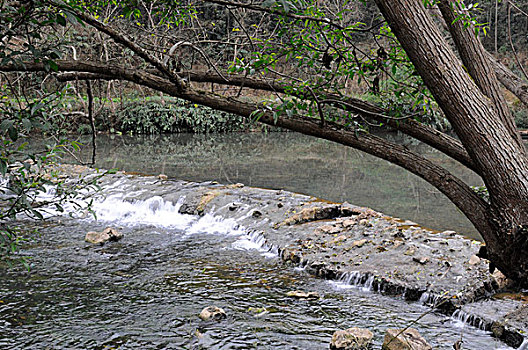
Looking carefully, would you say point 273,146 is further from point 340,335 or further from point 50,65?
point 50,65

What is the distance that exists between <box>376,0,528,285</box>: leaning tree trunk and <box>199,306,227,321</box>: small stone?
2.42 metres

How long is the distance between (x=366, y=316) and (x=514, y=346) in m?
1.22

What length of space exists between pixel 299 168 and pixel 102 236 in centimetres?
715

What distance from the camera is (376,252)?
5.81 metres

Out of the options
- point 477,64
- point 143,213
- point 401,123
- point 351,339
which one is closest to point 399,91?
point 401,123

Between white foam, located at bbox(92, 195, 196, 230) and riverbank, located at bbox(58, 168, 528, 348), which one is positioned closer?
riverbank, located at bbox(58, 168, 528, 348)

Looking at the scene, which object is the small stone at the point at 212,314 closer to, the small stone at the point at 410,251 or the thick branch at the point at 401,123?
the thick branch at the point at 401,123

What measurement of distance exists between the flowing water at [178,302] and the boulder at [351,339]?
0.47 feet

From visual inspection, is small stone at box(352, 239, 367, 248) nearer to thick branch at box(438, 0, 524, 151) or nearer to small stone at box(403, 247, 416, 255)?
small stone at box(403, 247, 416, 255)

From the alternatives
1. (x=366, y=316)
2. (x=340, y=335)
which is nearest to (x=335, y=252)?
(x=366, y=316)

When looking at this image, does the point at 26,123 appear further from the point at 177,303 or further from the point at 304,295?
the point at 304,295

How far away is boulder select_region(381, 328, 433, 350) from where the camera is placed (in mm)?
3689

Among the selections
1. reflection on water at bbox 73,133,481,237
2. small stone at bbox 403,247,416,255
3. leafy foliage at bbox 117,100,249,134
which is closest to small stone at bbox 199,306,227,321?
small stone at bbox 403,247,416,255

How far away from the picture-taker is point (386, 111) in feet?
11.4
